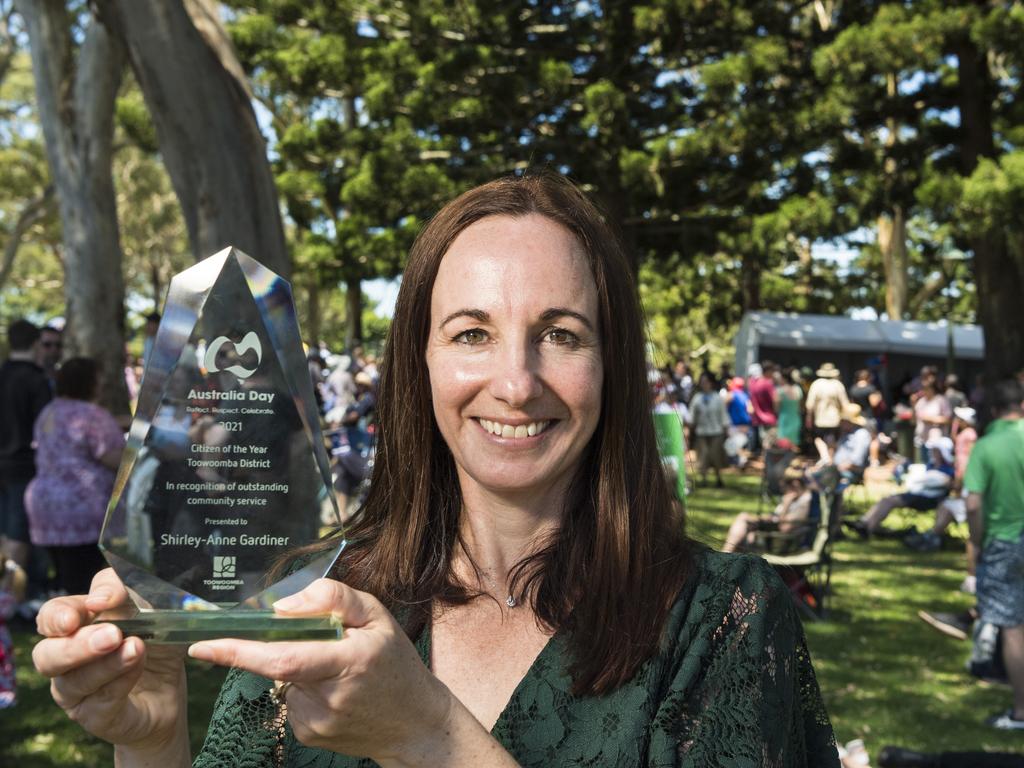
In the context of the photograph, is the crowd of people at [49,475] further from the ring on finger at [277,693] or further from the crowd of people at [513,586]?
the ring on finger at [277,693]

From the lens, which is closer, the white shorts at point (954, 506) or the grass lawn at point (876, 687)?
the grass lawn at point (876, 687)

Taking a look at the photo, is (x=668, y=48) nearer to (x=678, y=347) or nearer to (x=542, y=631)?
(x=542, y=631)

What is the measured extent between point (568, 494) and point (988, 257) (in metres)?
16.2

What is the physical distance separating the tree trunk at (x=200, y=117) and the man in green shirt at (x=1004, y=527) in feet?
14.4

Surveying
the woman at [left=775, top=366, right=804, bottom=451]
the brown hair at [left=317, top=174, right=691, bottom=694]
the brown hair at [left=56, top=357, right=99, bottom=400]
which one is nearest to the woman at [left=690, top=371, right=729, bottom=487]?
the woman at [left=775, top=366, right=804, bottom=451]

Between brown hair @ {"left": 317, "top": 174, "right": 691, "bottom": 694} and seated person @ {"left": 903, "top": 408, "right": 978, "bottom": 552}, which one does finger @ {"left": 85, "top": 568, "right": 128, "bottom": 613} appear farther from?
seated person @ {"left": 903, "top": 408, "right": 978, "bottom": 552}

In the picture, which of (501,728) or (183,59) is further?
(183,59)

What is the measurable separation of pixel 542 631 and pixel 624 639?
0.16 m

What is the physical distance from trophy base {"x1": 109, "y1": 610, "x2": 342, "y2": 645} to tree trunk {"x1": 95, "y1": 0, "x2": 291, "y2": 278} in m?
3.36

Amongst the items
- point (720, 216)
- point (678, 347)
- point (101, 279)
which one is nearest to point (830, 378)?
point (720, 216)

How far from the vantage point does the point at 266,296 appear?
152 cm

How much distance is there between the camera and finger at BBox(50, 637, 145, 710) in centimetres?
126

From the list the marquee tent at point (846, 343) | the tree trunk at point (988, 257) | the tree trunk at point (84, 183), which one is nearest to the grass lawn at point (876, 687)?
the tree trunk at point (84, 183)

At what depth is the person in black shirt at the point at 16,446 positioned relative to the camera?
7250mm
